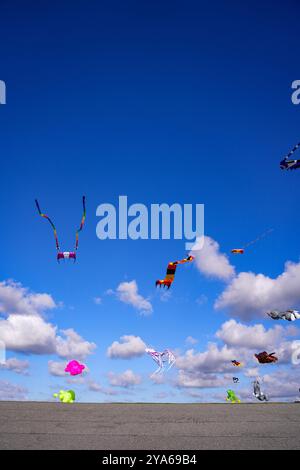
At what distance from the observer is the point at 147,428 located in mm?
13250

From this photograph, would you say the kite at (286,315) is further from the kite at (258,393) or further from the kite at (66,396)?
the kite at (66,396)

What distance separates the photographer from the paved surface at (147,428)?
36.0 ft

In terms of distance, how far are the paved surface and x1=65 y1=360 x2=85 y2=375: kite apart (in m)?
6.14

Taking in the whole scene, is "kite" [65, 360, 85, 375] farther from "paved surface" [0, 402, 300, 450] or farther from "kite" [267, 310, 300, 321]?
"kite" [267, 310, 300, 321]

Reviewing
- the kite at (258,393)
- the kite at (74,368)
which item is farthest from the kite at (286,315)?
the kite at (74,368)

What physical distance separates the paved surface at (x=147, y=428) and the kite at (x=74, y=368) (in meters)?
6.14

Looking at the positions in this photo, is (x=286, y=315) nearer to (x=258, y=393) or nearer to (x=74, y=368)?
(x=258, y=393)

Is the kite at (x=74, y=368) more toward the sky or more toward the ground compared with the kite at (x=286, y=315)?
more toward the ground

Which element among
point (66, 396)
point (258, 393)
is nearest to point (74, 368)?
point (66, 396)

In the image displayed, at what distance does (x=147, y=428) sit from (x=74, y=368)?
12.2 metres

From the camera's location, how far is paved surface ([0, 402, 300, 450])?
1098 cm

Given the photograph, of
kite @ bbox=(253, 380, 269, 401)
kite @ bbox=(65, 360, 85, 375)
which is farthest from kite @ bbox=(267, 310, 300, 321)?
kite @ bbox=(65, 360, 85, 375)
